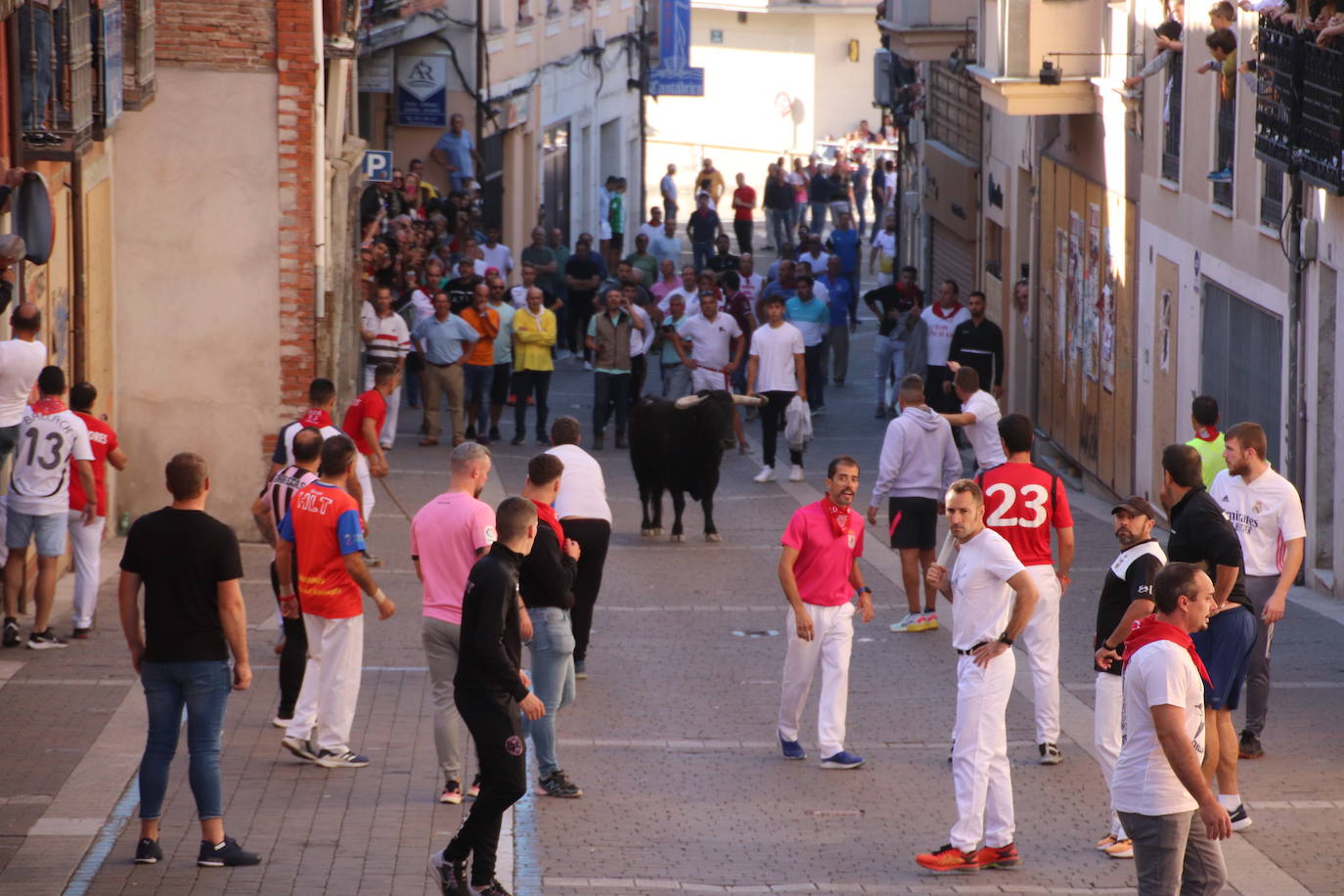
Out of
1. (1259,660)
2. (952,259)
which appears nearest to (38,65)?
(1259,660)

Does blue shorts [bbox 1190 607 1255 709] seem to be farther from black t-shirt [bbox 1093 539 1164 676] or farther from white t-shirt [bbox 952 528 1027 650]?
white t-shirt [bbox 952 528 1027 650]

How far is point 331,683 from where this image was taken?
1003 centimetres

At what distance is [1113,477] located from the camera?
21250 millimetres

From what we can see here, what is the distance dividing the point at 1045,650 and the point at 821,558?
1248 millimetres

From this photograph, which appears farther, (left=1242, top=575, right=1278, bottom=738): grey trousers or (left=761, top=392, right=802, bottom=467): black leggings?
(left=761, top=392, right=802, bottom=467): black leggings

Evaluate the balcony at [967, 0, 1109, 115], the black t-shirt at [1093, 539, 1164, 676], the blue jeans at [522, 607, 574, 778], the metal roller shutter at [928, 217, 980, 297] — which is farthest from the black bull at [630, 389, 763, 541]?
the metal roller shutter at [928, 217, 980, 297]

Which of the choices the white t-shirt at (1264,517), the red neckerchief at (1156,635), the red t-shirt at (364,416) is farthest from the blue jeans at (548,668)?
the red t-shirt at (364,416)

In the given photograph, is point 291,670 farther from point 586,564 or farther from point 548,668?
point 586,564

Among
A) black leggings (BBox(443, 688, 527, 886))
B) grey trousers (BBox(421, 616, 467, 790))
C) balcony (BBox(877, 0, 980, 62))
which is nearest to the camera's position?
black leggings (BBox(443, 688, 527, 886))

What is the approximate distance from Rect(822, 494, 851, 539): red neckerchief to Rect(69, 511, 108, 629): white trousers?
202 inches

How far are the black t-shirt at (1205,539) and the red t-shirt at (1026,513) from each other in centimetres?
102

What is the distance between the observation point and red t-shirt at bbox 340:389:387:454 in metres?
14.8

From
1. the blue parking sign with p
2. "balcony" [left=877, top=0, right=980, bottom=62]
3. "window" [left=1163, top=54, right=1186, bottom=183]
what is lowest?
the blue parking sign with p

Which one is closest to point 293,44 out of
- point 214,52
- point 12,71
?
point 214,52
